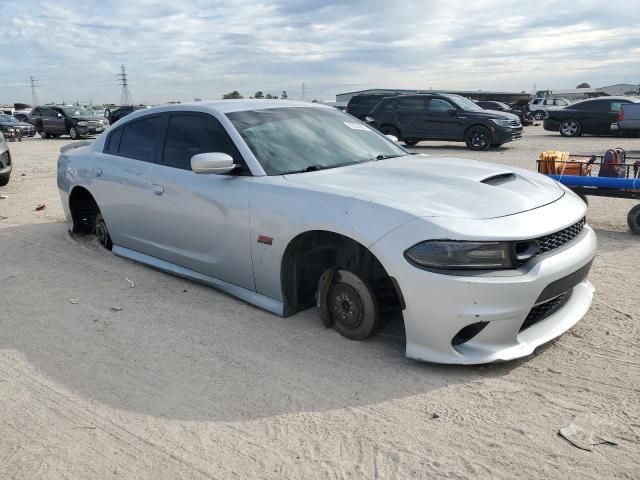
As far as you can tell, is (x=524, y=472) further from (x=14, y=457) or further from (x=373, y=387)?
(x=14, y=457)

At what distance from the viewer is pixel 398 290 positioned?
308 cm

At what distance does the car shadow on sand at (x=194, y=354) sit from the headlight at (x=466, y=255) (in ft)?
2.15

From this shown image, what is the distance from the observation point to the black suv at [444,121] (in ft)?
52.5

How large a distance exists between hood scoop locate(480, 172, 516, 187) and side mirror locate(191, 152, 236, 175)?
67.0 inches

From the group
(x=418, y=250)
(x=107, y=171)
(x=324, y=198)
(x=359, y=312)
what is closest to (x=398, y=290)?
(x=418, y=250)

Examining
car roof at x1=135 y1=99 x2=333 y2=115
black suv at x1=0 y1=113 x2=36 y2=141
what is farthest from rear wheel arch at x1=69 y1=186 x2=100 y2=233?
black suv at x1=0 y1=113 x2=36 y2=141

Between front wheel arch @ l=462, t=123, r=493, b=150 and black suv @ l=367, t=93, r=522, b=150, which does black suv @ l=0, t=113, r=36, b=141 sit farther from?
front wheel arch @ l=462, t=123, r=493, b=150

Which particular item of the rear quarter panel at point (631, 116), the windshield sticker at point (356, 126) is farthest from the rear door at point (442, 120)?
the windshield sticker at point (356, 126)

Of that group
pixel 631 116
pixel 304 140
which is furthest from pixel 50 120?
pixel 304 140

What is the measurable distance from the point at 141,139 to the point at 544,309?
3631mm

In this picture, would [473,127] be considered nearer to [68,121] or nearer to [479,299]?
[479,299]

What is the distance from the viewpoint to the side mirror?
149 inches

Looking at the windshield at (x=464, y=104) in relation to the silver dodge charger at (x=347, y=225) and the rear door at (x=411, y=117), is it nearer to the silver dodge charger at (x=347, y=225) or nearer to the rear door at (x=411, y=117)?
the rear door at (x=411, y=117)

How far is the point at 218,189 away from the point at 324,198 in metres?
1.00
